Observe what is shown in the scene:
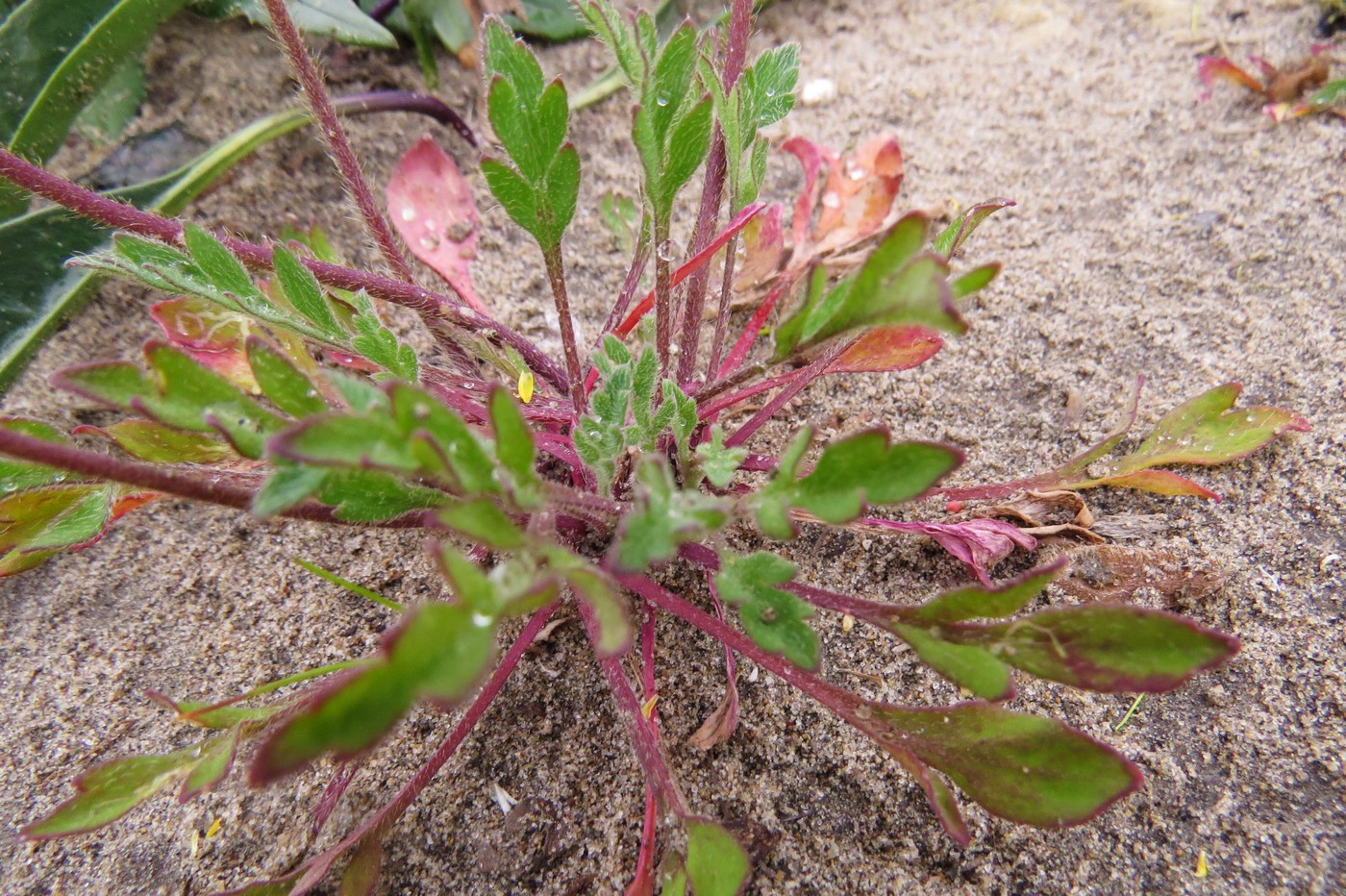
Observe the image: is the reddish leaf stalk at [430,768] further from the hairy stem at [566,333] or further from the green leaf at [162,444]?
the green leaf at [162,444]

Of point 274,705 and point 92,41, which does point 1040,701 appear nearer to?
point 274,705

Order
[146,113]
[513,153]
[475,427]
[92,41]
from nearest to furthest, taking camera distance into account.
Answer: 1. [513,153]
2. [475,427]
3. [92,41]
4. [146,113]

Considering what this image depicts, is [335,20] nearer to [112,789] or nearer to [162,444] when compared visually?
[162,444]

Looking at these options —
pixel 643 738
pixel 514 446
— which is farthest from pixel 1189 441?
pixel 514 446

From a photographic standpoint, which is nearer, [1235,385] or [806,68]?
[1235,385]

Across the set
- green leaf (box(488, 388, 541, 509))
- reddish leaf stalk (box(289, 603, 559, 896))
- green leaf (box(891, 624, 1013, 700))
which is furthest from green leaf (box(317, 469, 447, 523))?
green leaf (box(891, 624, 1013, 700))

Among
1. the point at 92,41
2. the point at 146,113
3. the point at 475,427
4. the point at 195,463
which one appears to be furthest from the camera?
the point at 146,113

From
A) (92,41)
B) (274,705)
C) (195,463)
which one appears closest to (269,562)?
(195,463)
